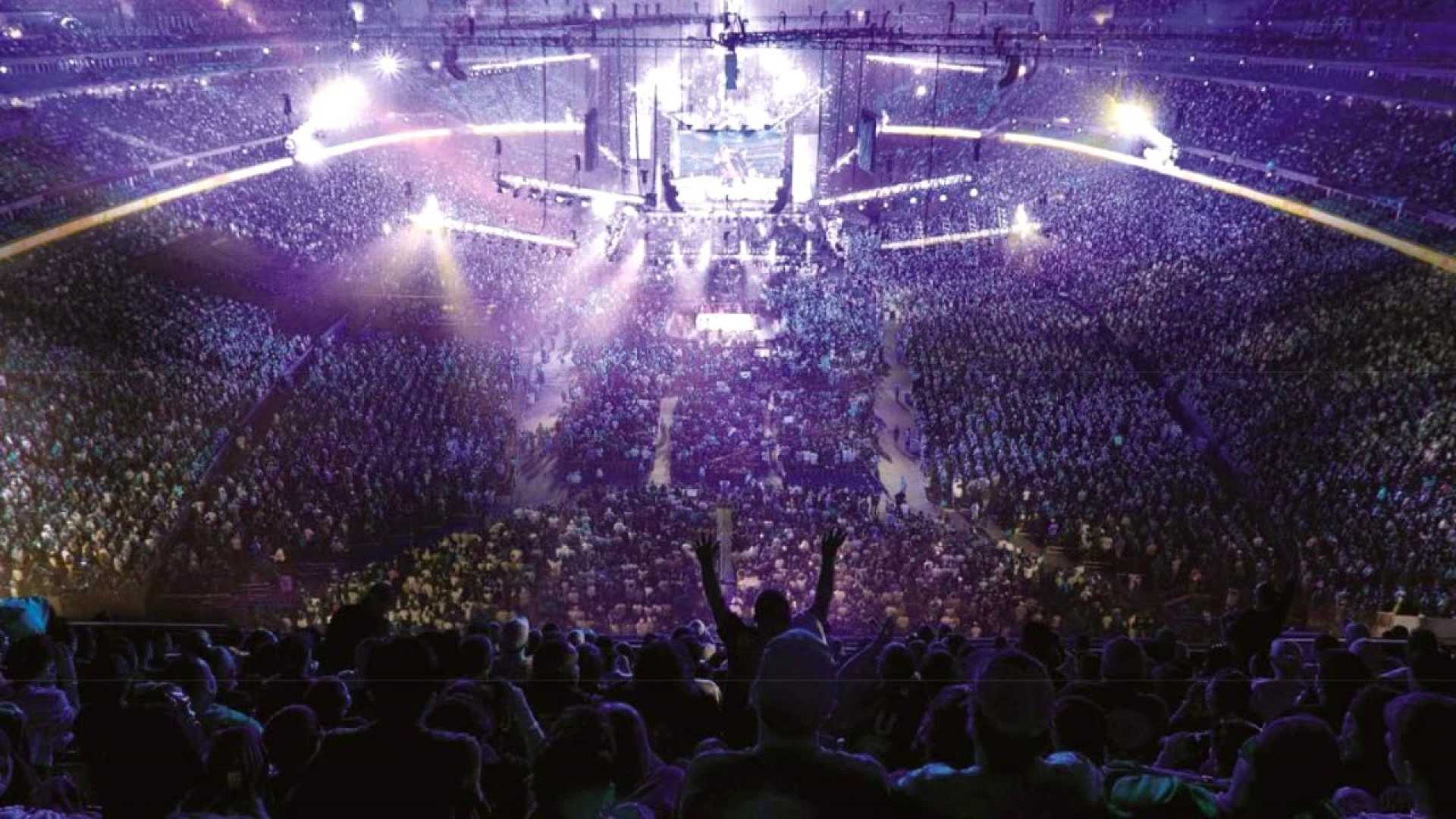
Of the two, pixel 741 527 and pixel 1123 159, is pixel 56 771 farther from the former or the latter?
pixel 1123 159

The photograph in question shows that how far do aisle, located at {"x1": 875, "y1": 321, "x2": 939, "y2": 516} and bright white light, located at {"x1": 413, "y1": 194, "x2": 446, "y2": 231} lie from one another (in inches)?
614

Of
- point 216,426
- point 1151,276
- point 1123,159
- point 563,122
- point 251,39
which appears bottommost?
point 216,426

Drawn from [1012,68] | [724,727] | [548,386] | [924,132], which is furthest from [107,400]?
[924,132]

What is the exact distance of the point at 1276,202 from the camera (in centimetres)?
2467

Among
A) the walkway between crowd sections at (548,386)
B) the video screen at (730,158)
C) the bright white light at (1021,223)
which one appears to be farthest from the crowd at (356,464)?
the video screen at (730,158)

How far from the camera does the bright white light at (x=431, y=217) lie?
3133cm

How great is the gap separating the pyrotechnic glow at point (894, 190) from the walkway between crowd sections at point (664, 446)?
17461 millimetres

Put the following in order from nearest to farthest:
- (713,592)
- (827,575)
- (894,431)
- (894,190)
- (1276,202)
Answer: (713,592)
(827,575)
(894,431)
(1276,202)
(894,190)

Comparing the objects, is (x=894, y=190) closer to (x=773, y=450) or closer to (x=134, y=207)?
(x=773, y=450)

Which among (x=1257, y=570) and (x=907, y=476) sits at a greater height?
(x=907, y=476)

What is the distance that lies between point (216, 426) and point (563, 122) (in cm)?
3187

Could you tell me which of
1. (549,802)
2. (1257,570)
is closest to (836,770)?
(549,802)

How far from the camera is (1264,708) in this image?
381 cm

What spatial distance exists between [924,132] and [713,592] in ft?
132
